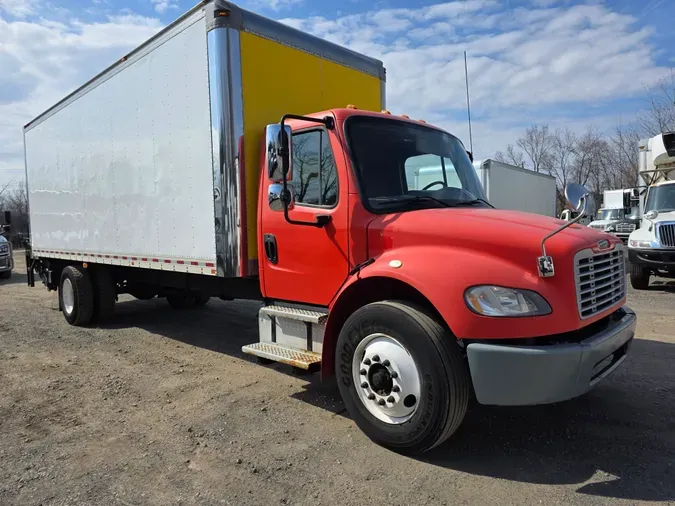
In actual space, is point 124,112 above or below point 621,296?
above

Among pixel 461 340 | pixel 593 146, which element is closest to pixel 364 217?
pixel 461 340

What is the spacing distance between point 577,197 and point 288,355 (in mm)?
2509

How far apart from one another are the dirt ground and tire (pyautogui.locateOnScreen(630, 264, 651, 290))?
5516mm

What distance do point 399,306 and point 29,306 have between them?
Answer: 31.7 feet

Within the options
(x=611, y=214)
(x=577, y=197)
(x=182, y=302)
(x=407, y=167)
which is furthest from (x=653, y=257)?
(x=611, y=214)

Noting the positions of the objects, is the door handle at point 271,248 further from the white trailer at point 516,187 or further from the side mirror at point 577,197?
the white trailer at point 516,187

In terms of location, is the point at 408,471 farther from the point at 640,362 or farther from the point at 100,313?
the point at 100,313

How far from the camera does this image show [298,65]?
5.18m

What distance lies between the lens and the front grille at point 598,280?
319 centimetres

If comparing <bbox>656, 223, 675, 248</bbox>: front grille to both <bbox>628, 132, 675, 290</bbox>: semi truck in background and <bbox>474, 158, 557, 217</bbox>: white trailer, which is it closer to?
<bbox>628, 132, 675, 290</bbox>: semi truck in background

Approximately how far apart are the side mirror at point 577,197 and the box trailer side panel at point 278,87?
263 centimetres

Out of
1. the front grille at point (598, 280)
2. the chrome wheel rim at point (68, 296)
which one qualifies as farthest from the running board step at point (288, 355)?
the chrome wheel rim at point (68, 296)

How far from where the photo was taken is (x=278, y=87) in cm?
495

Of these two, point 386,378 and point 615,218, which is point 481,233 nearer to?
point 386,378
